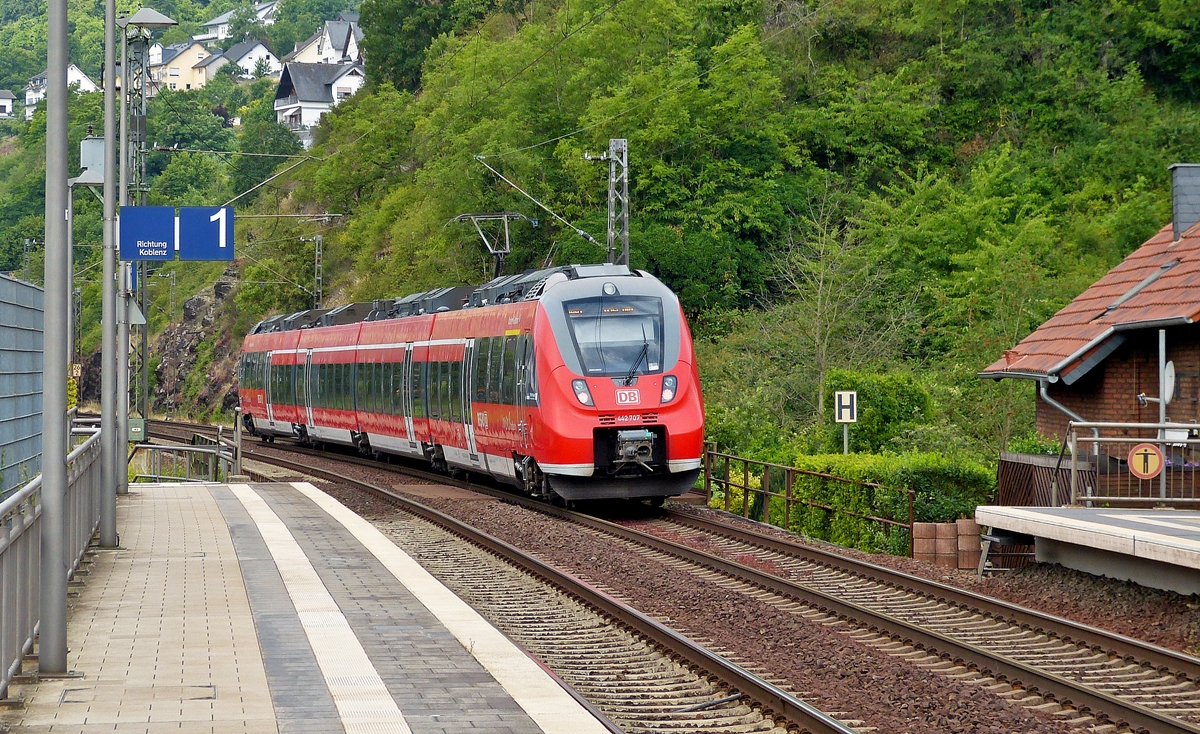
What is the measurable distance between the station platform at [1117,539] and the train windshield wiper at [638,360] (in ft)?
20.7

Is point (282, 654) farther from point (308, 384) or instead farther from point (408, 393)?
point (308, 384)

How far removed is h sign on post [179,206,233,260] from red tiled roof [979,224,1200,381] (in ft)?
41.7

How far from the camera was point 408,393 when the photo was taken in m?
29.5

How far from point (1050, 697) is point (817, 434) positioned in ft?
56.9

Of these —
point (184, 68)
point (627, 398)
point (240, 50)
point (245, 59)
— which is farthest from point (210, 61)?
point (627, 398)

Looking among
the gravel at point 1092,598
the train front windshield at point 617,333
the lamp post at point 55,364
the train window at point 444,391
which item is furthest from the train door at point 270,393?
the lamp post at point 55,364

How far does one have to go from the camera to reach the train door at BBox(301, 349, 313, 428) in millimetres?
40031

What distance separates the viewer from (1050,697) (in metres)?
9.24

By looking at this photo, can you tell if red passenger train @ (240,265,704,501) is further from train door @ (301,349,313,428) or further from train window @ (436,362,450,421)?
train door @ (301,349,313,428)

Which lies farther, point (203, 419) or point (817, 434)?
point (203, 419)

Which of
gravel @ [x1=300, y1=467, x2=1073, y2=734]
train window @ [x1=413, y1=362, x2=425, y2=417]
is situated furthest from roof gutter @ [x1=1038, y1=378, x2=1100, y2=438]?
train window @ [x1=413, y1=362, x2=425, y2=417]

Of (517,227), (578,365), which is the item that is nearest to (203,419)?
(517,227)

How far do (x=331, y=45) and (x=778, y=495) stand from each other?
16070 centimetres

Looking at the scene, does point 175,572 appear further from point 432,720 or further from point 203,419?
point 203,419
